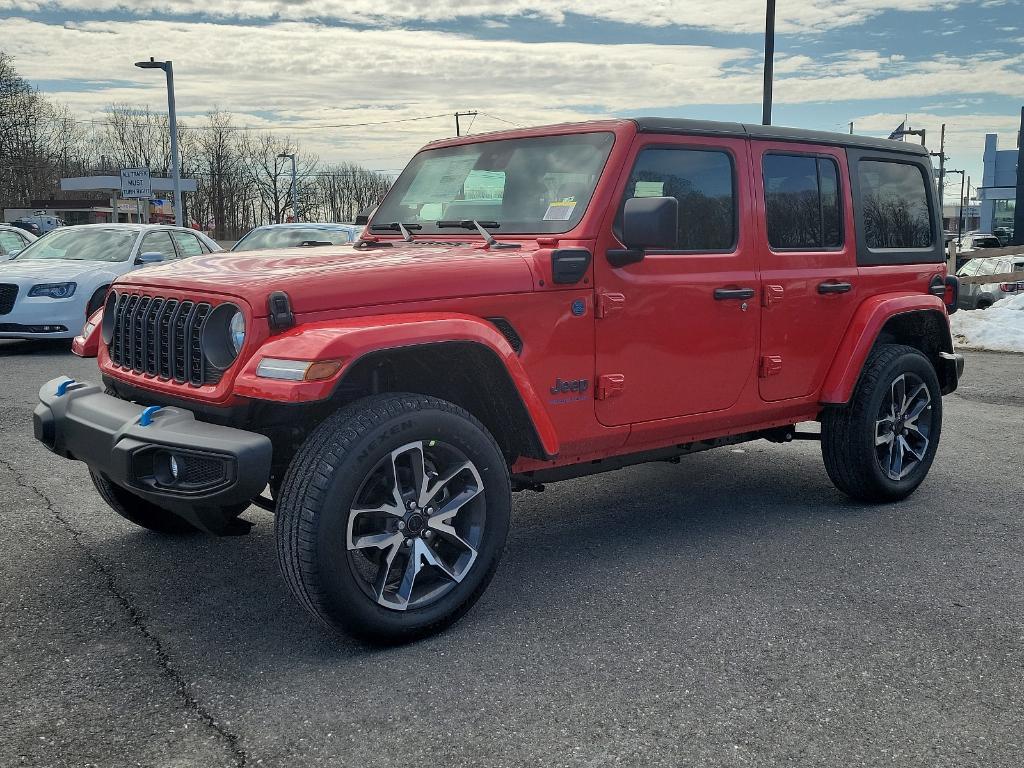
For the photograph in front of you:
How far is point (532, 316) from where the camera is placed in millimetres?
3828

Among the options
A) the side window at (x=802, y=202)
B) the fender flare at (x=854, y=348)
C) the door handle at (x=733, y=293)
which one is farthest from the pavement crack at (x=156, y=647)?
the fender flare at (x=854, y=348)

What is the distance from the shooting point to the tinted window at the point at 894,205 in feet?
17.3

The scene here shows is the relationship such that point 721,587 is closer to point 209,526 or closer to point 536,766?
point 536,766

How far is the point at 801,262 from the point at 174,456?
3097mm

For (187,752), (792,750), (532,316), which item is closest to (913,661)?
(792,750)

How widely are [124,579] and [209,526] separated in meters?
0.97

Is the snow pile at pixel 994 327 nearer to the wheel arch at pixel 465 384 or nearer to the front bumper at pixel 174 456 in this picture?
the wheel arch at pixel 465 384

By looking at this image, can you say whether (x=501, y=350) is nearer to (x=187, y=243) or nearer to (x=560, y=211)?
(x=560, y=211)

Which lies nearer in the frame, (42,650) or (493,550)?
(42,650)

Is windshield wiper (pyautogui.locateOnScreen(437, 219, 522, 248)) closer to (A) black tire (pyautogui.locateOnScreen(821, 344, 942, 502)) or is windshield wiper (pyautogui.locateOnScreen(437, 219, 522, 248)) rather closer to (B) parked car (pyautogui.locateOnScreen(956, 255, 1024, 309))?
(A) black tire (pyautogui.locateOnScreen(821, 344, 942, 502))

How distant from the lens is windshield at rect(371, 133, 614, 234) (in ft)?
13.7

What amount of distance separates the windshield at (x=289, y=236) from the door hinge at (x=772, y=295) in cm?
901

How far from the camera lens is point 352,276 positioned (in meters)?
3.45

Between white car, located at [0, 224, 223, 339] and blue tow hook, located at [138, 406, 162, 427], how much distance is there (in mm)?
7832
